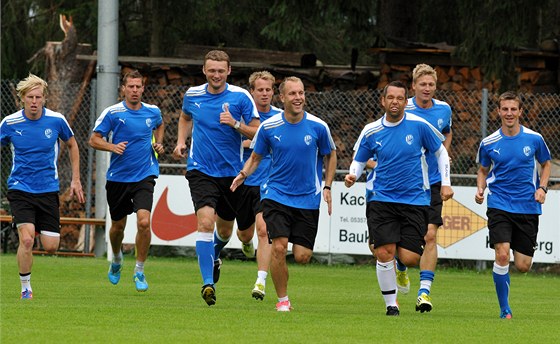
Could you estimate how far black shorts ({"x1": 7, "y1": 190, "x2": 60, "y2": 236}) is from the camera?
13.5 meters

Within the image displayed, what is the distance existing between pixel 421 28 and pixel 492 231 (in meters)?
17.7

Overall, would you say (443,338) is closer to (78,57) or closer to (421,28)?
(78,57)

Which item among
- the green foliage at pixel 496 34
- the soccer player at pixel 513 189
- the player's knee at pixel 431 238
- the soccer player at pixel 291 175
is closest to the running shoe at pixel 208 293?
the soccer player at pixel 291 175

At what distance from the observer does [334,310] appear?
1247cm

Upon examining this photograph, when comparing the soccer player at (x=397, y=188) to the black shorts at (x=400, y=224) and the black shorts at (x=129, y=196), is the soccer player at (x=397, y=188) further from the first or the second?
the black shorts at (x=129, y=196)

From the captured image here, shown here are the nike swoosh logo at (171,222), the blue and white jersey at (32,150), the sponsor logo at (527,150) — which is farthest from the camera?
the nike swoosh logo at (171,222)

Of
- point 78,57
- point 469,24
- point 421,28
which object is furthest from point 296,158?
point 421,28

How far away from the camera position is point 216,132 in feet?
43.0

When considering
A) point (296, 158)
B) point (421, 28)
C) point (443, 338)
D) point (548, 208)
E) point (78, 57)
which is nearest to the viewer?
point (443, 338)

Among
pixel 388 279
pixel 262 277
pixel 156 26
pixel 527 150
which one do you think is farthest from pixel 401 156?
pixel 156 26

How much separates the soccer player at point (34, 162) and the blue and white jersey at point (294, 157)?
2.57 meters

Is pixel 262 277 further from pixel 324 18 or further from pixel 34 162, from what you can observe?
pixel 324 18

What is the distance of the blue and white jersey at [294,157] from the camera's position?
12086 millimetres

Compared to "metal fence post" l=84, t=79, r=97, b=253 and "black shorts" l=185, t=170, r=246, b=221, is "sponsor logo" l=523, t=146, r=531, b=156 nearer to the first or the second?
"black shorts" l=185, t=170, r=246, b=221
